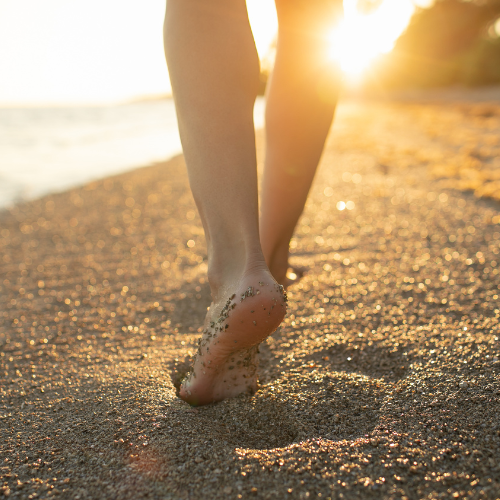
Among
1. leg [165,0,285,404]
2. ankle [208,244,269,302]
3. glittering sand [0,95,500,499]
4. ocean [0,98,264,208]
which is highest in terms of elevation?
ocean [0,98,264,208]

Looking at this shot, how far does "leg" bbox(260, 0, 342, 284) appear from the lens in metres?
1.17

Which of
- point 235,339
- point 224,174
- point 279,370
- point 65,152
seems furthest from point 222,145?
point 65,152

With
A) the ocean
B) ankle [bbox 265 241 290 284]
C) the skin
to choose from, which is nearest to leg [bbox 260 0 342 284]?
ankle [bbox 265 241 290 284]

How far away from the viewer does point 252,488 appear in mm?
694

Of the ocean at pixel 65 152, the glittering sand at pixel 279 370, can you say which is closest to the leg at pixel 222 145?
the glittering sand at pixel 279 370

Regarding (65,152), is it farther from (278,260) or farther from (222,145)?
(222,145)

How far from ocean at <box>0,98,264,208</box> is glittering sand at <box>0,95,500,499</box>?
1.74 metres

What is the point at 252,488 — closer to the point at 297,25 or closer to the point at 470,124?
the point at 297,25

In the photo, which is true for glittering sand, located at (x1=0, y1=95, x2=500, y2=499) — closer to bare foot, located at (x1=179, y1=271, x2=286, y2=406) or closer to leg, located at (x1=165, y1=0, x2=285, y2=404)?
bare foot, located at (x1=179, y1=271, x2=286, y2=406)

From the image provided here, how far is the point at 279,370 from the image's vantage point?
1.05 metres

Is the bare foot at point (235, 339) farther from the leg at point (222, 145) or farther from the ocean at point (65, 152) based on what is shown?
the ocean at point (65, 152)

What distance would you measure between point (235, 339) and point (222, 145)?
355 mm

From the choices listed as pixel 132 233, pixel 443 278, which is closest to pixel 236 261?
pixel 443 278

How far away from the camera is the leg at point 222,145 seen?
87 cm
